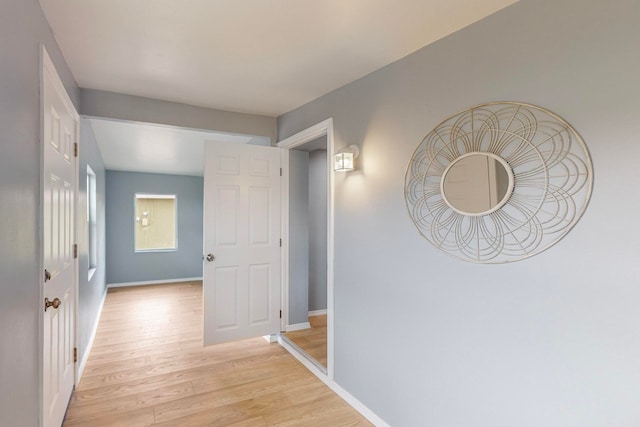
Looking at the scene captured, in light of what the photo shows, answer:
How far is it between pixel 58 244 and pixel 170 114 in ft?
5.01

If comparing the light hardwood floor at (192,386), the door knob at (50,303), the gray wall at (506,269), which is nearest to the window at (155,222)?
the light hardwood floor at (192,386)

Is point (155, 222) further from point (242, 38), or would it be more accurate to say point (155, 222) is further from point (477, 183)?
point (477, 183)

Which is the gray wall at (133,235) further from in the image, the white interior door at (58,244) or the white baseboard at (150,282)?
the white interior door at (58,244)

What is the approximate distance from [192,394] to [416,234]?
2.07 m

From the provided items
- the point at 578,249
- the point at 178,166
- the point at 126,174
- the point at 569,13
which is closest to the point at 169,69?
the point at 569,13

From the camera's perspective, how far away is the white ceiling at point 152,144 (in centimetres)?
374

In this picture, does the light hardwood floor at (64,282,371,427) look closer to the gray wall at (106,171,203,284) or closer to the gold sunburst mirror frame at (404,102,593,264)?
the gold sunburst mirror frame at (404,102,593,264)

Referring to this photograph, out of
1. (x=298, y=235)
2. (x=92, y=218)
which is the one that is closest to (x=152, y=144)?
(x=92, y=218)

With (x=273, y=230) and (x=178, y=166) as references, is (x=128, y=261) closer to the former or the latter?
(x=178, y=166)

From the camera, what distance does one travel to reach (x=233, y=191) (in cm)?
333

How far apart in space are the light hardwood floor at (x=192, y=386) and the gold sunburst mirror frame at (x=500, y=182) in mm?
1482

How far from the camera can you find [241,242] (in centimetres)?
337

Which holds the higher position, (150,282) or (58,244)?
(58,244)

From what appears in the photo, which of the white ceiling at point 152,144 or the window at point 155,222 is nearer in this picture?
the white ceiling at point 152,144
